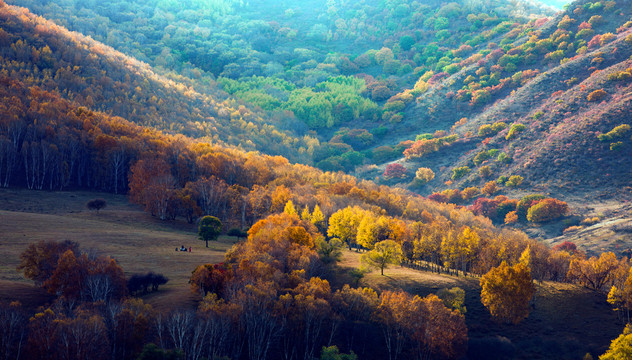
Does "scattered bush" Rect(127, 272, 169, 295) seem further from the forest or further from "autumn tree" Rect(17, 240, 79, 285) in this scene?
"autumn tree" Rect(17, 240, 79, 285)

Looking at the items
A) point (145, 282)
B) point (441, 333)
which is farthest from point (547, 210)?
point (145, 282)

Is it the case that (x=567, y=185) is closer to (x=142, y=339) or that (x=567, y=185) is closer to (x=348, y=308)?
(x=348, y=308)

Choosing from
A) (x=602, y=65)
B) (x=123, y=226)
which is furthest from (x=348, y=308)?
(x=602, y=65)

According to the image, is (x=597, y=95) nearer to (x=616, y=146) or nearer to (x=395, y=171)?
(x=616, y=146)

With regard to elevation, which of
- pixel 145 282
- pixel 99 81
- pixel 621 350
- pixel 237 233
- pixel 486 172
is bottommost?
pixel 621 350

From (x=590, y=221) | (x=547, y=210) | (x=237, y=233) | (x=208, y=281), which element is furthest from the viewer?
(x=547, y=210)
